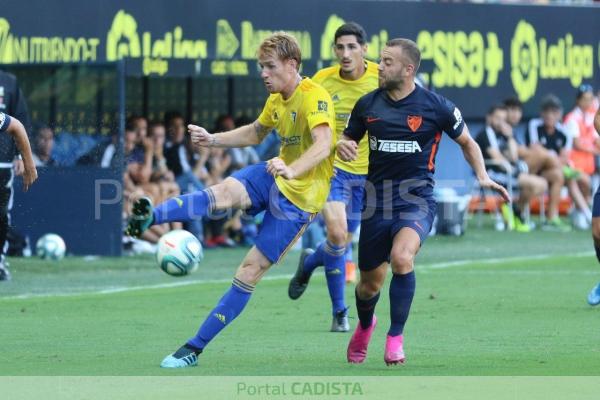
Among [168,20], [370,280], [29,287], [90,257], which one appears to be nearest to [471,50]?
[168,20]

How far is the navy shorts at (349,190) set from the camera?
1227 cm

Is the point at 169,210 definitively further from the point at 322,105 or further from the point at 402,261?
the point at 402,261

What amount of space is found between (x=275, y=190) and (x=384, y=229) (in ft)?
2.44

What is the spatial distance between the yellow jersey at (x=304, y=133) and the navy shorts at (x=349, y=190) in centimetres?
248

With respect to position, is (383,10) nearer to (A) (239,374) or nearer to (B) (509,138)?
(B) (509,138)

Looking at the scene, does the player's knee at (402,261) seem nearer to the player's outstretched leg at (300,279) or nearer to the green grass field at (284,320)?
the green grass field at (284,320)

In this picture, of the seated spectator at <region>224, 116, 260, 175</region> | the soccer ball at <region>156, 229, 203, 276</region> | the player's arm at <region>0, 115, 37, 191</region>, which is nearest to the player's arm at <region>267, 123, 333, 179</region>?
the soccer ball at <region>156, 229, 203, 276</region>

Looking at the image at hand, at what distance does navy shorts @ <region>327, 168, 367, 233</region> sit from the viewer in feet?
40.2

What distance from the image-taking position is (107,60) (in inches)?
785

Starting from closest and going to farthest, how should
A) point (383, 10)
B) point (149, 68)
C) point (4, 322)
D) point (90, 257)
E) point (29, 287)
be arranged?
point (4, 322)
point (29, 287)
point (90, 257)
point (149, 68)
point (383, 10)

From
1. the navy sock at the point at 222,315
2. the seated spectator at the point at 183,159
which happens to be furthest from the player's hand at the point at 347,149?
the seated spectator at the point at 183,159

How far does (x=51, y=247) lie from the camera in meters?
17.3

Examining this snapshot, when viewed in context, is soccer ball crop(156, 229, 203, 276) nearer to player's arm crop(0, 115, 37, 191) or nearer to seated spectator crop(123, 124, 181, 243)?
player's arm crop(0, 115, 37, 191)
